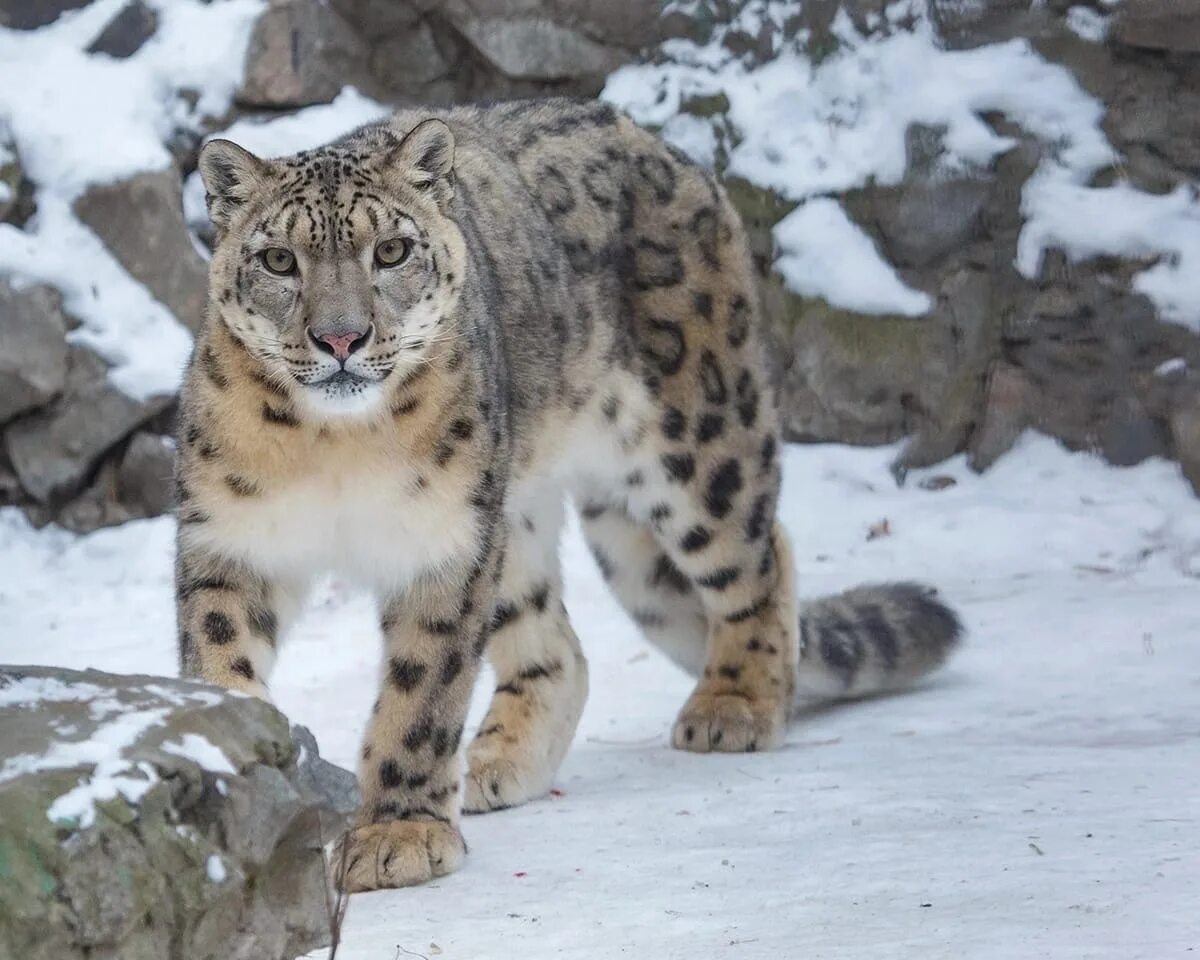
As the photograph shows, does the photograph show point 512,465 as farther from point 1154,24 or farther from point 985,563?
point 1154,24

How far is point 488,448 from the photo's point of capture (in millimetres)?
4309

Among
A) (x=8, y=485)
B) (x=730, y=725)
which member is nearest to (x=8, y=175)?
(x=8, y=485)

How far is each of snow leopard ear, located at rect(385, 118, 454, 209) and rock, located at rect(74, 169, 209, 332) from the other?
4.09 m

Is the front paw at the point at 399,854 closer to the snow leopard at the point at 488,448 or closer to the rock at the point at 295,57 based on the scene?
the snow leopard at the point at 488,448

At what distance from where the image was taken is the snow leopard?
4004mm

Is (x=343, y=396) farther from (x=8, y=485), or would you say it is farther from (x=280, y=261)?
(x=8, y=485)

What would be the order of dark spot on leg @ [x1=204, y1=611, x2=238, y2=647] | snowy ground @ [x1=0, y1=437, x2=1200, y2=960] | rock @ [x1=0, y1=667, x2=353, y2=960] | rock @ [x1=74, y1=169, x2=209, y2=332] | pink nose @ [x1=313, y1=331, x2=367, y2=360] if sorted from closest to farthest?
rock @ [x1=0, y1=667, x2=353, y2=960] < snowy ground @ [x1=0, y1=437, x2=1200, y2=960] < pink nose @ [x1=313, y1=331, x2=367, y2=360] < dark spot on leg @ [x1=204, y1=611, x2=238, y2=647] < rock @ [x1=74, y1=169, x2=209, y2=332]

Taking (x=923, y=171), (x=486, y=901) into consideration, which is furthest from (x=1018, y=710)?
(x=923, y=171)

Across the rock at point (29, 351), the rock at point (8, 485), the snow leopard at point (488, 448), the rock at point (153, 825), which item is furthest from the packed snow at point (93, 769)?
the rock at point (8, 485)

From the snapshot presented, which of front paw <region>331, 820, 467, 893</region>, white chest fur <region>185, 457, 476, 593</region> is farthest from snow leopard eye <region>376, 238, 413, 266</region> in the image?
front paw <region>331, 820, 467, 893</region>

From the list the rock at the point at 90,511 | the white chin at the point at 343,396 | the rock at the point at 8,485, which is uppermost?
the white chin at the point at 343,396

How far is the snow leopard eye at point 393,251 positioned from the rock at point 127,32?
5063mm

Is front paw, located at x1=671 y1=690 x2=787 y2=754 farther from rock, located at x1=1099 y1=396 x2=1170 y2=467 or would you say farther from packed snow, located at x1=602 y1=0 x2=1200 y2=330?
packed snow, located at x1=602 y1=0 x2=1200 y2=330

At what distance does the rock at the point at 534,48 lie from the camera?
28.3 ft
